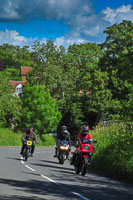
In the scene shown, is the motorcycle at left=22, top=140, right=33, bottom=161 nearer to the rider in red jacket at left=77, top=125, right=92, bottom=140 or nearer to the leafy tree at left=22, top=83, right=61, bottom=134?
the rider in red jacket at left=77, top=125, right=92, bottom=140

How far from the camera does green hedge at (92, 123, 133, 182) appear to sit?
53.1ft

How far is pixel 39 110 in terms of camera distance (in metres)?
60.1

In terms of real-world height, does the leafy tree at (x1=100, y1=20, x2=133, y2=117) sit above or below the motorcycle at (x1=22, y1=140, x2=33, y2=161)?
above

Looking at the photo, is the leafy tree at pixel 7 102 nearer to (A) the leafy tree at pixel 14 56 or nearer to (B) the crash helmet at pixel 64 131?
(B) the crash helmet at pixel 64 131

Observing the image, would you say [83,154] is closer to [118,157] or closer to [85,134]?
[85,134]

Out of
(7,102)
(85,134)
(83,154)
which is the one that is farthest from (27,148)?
(7,102)

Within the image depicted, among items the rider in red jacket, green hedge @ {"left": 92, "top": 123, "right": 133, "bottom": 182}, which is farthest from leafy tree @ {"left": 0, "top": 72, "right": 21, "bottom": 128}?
the rider in red jacket

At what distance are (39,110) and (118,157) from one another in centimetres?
4343

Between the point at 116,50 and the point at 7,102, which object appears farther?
the point at 116,50

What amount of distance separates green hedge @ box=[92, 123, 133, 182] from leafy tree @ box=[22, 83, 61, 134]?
130 ft

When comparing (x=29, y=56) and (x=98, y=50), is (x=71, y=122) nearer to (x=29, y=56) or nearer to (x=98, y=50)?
(x=98, y=50)

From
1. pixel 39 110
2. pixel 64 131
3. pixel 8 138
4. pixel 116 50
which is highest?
pixel 116 50

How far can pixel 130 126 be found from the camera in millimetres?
17578

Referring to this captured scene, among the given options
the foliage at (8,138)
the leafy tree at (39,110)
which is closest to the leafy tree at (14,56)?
the leafy tree at (39,110)
